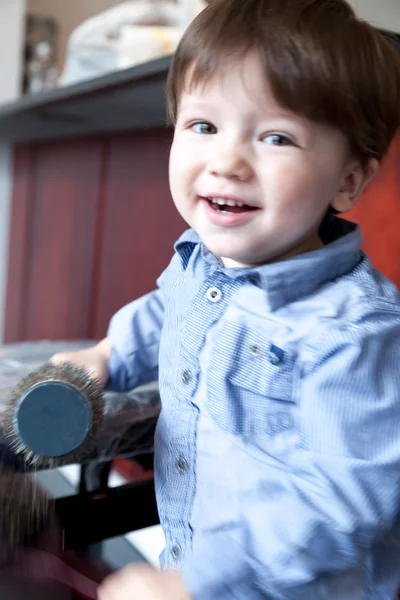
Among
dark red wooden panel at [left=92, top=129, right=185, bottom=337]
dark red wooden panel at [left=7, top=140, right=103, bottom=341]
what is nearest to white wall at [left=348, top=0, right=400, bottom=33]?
dark red wooden panel at [left=92, top=129, right=185, bottom=337]

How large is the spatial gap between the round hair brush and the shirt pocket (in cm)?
11

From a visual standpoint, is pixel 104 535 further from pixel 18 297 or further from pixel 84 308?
pixel 18 297

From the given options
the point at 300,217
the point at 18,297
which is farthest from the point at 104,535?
the point at 18,297

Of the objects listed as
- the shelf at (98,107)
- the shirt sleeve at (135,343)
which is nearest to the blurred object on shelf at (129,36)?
the shelf at (98,107)

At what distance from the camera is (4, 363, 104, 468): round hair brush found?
520 millimetres

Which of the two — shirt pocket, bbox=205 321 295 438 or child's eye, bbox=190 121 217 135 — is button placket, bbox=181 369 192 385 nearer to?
shirt pocket, bbox=205 321 295 438

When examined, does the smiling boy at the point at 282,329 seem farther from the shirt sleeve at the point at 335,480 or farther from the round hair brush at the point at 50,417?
the round hair brush at the point at 50,417

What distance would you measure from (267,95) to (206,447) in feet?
0.98

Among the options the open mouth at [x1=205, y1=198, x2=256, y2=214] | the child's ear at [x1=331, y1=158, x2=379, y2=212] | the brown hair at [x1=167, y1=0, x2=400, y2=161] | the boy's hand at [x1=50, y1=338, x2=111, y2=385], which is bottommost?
the boy's hand at [x1=50, y1=338, x2=111, y2=385]

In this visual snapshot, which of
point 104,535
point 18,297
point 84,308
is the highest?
point 104,535

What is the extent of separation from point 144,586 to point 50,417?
15 cm

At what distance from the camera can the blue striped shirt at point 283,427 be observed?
0.46 metres

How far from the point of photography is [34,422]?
52cm

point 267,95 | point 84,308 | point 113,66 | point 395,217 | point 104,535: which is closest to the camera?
point 267,95
